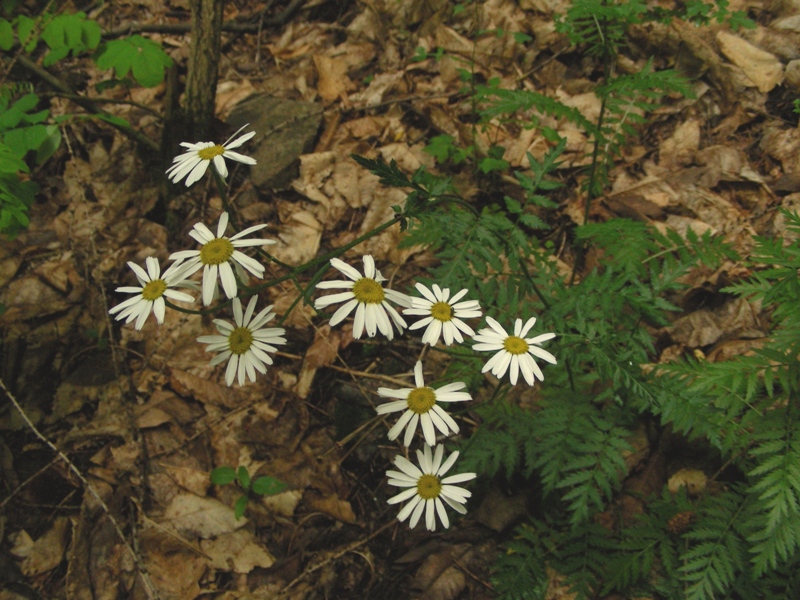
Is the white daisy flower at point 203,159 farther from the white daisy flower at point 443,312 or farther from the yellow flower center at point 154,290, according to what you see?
the white daisy flower at point 443,312

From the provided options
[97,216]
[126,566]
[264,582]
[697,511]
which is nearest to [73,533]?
[126,566]

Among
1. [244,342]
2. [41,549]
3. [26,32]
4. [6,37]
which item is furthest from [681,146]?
[41,549]

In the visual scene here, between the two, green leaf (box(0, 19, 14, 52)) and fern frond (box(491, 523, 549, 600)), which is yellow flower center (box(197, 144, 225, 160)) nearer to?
fern frond (box(491, 523, 549, 600))

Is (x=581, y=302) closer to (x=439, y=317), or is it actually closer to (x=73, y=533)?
(x=439, y=317)

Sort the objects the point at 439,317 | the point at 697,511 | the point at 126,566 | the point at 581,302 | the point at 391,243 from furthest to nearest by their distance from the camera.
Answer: the point at 391,243 < the point at 126,566 < the point at 581,302 < the point at 697,511 < the point at 439,317

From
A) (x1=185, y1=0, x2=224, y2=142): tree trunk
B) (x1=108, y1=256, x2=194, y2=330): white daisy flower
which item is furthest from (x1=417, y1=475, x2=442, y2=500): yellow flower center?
(x1=185, y1=0, x2=224, y2=142): tree trunk

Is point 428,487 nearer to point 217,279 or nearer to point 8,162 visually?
point 217,279

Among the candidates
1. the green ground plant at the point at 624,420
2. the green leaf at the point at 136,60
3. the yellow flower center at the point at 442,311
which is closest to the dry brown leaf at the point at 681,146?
the green ground plant at the point at 624,420
